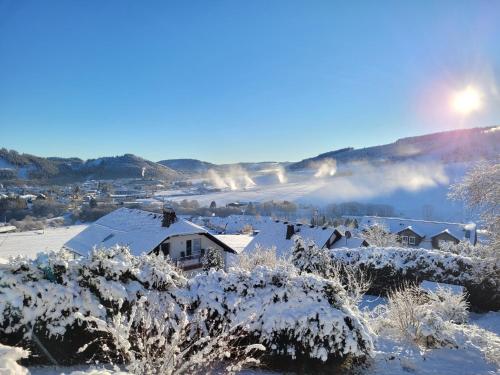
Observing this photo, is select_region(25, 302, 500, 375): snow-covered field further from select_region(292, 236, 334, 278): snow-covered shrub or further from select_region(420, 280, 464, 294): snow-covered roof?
select_region(420, 280, 464, 294): snow-covered roof

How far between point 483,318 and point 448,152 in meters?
129

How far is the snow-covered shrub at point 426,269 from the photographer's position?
58.3 ft

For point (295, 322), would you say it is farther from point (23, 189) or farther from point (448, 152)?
point (448, 152)

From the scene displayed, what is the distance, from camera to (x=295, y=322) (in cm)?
709

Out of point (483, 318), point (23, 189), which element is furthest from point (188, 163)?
point (483, 318)

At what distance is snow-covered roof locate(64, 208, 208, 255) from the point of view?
22.3 metres

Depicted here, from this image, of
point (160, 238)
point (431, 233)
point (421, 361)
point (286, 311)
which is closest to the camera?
point (286, 311)

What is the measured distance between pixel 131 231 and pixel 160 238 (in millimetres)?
3974

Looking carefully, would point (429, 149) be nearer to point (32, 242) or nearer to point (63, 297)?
point (32, 242)

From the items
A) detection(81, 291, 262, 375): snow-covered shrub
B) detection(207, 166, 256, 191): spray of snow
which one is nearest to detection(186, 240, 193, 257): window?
detection(81, 291, 262, 375): snow-covered shrub

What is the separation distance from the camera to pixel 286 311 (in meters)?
7.32

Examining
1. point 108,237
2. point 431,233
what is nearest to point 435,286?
point 108,237

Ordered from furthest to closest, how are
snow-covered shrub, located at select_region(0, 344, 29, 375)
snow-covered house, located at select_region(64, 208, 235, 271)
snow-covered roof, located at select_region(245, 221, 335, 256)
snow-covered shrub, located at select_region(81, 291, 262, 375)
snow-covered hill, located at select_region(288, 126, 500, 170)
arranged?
snow-covered hill, located at select_region(288, 126, 500, 170)
snow-covered roof, located at select_region(245, 221, 335, 256)
snow-covered house, located at select_region(64, 208, 235, 271)
snow-covered shrub, located at select_region(81, 291, 262, 375)
snow-covered shrub, located at select_region(0, 344, 29, 375)

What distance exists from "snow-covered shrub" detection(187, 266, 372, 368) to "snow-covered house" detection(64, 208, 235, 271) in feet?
45.3
